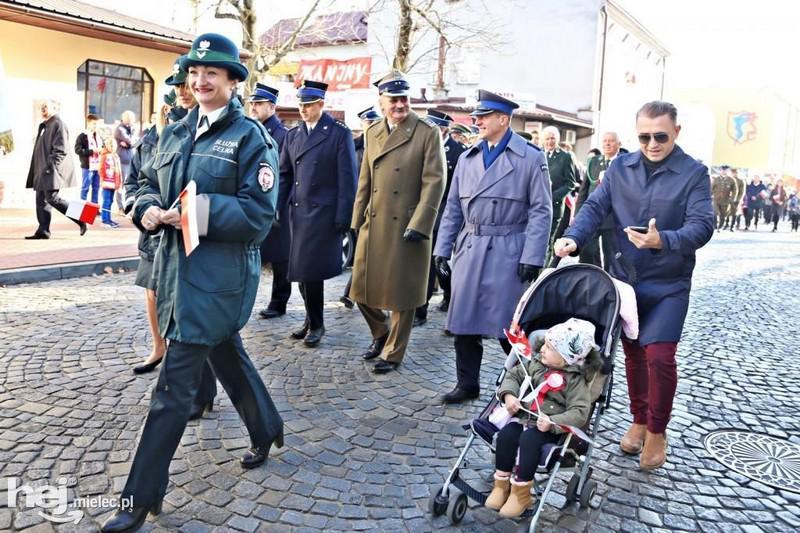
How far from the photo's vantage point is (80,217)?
3.66m

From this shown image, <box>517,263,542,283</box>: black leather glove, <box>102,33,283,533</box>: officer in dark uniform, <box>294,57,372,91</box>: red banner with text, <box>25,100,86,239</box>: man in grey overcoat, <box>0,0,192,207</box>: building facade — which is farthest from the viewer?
<box>294,57,372,91</box>: red banner with text

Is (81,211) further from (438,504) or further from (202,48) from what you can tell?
(438,504)

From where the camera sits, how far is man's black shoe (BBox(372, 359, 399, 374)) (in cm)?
543

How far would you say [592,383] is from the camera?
11.0 ft

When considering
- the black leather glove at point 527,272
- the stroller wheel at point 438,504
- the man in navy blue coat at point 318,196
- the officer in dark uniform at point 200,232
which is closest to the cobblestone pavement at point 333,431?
the stroller wheel at point 438,504

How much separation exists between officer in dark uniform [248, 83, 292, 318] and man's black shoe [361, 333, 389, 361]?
114 centimetres

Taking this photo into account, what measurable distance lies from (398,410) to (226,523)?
1743 mm

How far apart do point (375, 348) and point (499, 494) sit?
2697mm

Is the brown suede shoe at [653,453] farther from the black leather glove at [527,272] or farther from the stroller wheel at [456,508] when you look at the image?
the stroller wheel at [456,508]

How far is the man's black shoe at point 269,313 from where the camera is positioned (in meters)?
7.01

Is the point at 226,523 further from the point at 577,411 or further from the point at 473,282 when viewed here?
the point at 473,282

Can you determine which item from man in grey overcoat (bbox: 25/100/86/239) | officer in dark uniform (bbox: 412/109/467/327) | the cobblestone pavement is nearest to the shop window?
man in grey overcoat (bbox: 25/100/86/239)

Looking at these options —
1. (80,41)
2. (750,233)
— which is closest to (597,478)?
(80,41)

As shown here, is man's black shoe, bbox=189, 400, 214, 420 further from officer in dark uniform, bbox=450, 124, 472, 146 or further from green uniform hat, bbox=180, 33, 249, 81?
officer in dark uniform, bbox=450, 124, 472, 146
